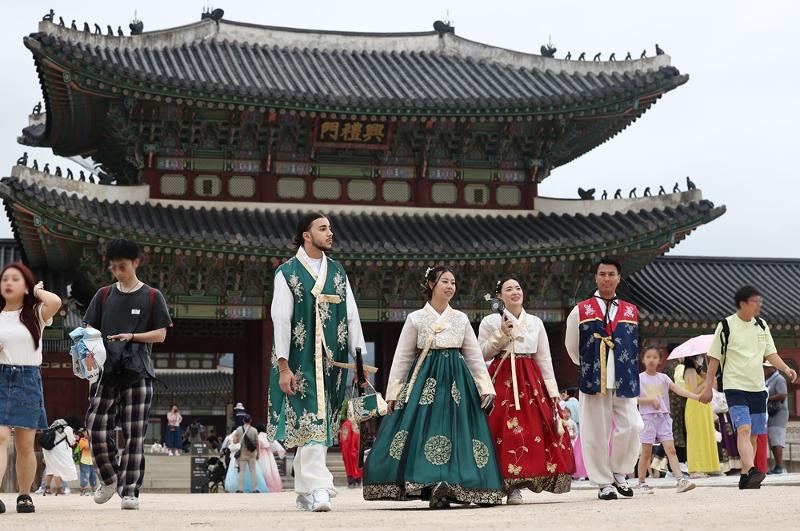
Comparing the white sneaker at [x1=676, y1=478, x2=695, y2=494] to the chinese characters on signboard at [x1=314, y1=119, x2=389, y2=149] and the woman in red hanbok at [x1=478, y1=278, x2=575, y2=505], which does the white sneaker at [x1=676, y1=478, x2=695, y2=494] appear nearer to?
the woman in red hanbok at [x1=478, y1=278, x2=575, y2=505]

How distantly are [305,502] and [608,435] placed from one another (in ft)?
8.85

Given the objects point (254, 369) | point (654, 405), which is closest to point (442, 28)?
point (254, 369)

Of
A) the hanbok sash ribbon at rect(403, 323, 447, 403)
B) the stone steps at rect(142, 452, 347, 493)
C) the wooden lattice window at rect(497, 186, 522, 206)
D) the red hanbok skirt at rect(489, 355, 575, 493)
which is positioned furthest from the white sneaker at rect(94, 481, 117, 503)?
the wooden lattice window at rect(497, 186, 522, 206)

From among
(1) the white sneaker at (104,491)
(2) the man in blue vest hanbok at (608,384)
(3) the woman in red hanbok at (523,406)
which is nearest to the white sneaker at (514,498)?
(3) the woman in red hanbok at (523,406)

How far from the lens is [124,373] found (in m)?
9.51

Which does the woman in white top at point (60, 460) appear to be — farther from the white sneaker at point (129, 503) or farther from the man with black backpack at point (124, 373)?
the white sneaker at point (129, 503)

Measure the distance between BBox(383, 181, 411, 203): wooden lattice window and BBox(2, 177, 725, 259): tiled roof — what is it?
40cm

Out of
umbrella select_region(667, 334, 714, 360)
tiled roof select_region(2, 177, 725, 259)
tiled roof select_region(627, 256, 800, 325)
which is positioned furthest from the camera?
tiled roof select_region(627, 256, 800, 325)

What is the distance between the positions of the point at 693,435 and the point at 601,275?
5820 mm

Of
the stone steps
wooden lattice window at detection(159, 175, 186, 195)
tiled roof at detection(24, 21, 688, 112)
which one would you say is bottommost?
the stone steps

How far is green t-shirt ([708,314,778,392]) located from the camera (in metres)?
11.5

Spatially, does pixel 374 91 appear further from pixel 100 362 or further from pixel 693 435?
pixel 100 362

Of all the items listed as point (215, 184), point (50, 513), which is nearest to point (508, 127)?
point (215, 184)

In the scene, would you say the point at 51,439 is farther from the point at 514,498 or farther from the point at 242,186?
the point at 514,498
